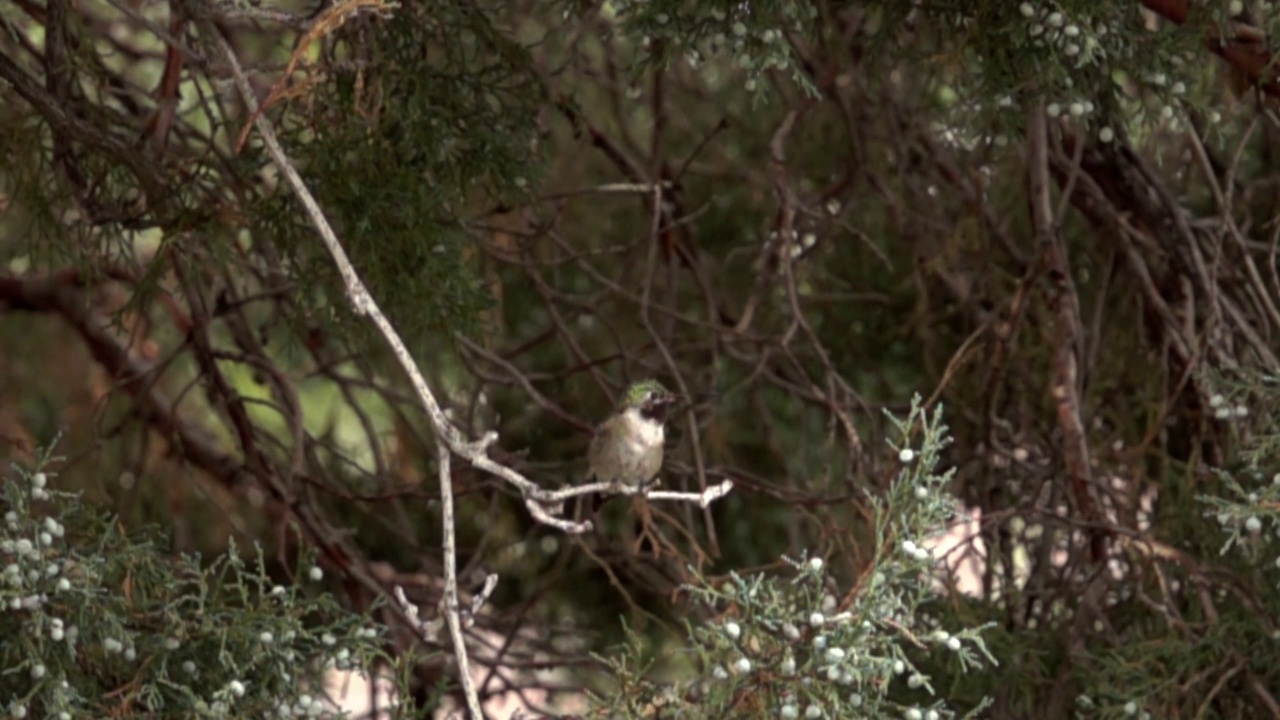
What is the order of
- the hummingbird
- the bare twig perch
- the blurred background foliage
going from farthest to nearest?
the hummingbird < the blurred background foliage < the bare twig perch

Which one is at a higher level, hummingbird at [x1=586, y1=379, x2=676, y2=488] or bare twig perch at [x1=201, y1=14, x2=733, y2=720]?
bare twig perch at [x1=201, y1=14, x2=733, y2=720]

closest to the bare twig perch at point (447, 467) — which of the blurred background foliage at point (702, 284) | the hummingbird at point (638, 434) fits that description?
the blurred background foliage at point (702, 284)

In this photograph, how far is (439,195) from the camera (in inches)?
97.5

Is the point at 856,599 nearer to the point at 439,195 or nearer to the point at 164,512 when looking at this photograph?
the point at 439,195

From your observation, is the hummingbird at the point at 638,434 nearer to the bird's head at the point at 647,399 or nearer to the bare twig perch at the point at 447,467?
the bird's head at the point at 647,399

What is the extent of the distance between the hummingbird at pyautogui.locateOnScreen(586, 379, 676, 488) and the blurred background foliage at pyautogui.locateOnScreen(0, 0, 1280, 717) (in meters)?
0.05

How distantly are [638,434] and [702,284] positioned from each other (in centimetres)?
49

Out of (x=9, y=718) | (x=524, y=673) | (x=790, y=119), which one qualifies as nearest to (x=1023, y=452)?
(x=790, y=119)

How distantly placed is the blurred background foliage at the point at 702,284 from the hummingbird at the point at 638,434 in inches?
2.1

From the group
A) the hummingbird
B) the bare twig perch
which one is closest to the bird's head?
the hummingbird

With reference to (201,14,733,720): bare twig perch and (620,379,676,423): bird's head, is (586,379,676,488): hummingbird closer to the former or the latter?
(620,379,676,423): bird's head

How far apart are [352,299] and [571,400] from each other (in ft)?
6.70

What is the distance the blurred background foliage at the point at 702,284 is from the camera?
245 centimetres

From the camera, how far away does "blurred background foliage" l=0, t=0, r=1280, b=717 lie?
2.45m
